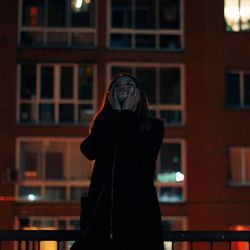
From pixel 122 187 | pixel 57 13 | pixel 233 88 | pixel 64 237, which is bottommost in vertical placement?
pixel 64 237

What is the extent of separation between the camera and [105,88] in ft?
80.9

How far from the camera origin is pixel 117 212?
3.22m

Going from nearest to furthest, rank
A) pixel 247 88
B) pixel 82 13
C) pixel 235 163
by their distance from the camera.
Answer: pixel 235 163
pixel 82 13
pixel 247 88

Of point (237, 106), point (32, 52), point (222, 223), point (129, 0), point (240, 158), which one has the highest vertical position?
point (129, 0)

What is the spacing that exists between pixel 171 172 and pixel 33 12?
7128mm

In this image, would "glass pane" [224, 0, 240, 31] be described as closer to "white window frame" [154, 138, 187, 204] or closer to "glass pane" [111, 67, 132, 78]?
"glass pane" [111, 67, 132, 78]

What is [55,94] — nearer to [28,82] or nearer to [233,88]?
[28,82]

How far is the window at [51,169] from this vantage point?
24453mm

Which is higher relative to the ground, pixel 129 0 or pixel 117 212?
pixel 129 0

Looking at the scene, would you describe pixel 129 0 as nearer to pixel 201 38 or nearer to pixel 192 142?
pixel 201 38

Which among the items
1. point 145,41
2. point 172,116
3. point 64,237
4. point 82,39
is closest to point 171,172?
point 172,116

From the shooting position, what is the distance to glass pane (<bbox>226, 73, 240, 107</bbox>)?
25.2 metres

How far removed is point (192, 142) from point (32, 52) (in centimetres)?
606

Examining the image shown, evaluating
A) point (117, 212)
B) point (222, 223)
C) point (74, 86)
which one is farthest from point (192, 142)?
point (117, 212)
